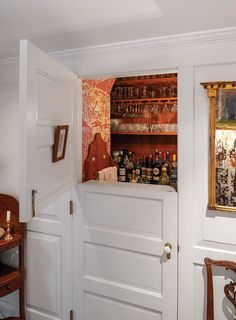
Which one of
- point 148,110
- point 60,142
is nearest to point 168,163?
point 148,110

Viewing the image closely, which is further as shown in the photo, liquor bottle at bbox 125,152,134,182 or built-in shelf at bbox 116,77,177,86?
built-in shelf at bbox 116,77,177,86

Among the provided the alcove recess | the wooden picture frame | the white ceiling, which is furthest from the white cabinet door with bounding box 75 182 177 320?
the alcove recess

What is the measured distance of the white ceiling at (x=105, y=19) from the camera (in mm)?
1316

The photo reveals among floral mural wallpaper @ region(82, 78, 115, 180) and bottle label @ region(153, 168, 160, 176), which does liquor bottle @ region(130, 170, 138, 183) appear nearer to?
bottle label @ region(153, 168, 160, 176)

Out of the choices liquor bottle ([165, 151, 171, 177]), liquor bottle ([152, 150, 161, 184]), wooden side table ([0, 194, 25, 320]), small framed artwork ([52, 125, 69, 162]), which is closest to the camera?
small framed artwork ([52, 125, 69, 162])

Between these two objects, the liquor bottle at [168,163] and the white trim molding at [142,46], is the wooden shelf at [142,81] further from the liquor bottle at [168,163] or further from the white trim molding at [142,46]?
the white trim molding at [142,46]

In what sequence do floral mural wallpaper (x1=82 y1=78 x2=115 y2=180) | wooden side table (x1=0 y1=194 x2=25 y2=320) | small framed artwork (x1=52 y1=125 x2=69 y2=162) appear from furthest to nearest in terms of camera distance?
floral mural wallpaper (x1=82 y1=78 x2=115 y2=180), wooden side table (x1=0 y1=194 x2=25 y2=320), small framed artwork (x1=52 y1=125 x2=69 y2=162)

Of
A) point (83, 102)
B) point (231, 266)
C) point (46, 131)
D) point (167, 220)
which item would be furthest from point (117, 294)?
point (83, 102)

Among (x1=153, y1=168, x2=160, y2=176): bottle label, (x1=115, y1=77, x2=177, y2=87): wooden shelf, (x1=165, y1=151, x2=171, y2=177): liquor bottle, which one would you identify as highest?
(x1=115, y1=77, x2=177, y2=87): wooden shelf

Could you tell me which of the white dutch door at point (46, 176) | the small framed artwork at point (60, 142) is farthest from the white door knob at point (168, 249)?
the small framed artwork at point (60, 142)

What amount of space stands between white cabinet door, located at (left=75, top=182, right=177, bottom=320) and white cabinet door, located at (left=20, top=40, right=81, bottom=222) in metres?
0.33

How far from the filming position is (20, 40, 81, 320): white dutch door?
1.29 metres

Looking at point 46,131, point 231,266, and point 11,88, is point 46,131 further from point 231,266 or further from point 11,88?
point 231,266

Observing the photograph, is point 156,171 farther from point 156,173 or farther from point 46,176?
point 46,176
